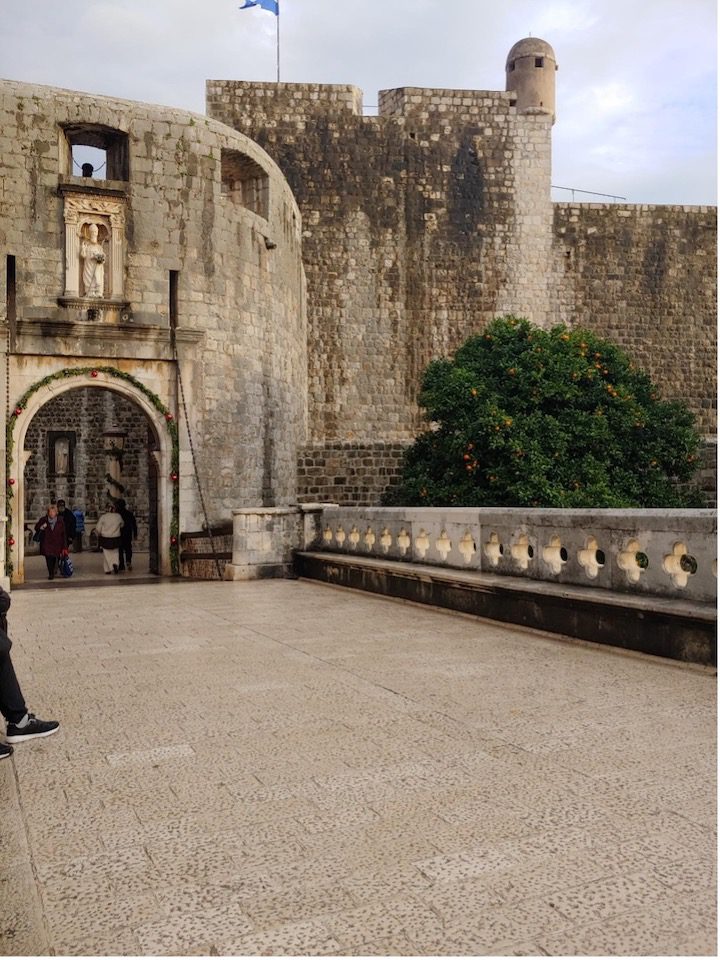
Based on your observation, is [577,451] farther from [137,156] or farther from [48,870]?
[48,870]

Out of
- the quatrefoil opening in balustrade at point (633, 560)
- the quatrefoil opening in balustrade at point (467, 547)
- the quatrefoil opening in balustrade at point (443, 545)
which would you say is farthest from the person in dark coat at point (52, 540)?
the quatrefoil opening in balustrade at point (633, 560)

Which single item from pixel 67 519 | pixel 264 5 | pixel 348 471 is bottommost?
pixel 67 519

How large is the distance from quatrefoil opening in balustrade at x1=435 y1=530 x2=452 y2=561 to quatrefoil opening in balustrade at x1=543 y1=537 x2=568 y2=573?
1.69 metres

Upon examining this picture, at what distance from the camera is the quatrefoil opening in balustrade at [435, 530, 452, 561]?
8430 millimetres

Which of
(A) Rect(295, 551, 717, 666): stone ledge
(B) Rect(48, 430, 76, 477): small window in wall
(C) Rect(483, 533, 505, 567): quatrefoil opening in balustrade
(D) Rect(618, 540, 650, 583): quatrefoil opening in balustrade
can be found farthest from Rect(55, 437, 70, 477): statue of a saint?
(D) Rect(618, 540, 650, 583): quatrefoil opening in balustrade

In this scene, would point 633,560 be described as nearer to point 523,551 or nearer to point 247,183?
point 523,551

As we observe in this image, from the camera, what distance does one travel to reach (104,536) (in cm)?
1494

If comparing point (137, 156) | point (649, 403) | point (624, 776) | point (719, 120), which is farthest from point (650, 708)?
point (649, 403)

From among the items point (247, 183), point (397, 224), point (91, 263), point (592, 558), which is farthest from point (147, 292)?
point (397, 224)

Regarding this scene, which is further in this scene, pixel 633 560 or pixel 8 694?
pixel 633 560

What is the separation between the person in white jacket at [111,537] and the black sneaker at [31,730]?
11198mm

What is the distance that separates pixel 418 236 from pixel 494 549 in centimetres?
1890

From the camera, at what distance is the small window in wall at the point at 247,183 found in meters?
16.2

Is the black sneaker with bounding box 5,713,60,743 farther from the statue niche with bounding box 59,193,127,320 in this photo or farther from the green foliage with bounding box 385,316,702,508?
the green foliage with bounding box 385,316,702,508
